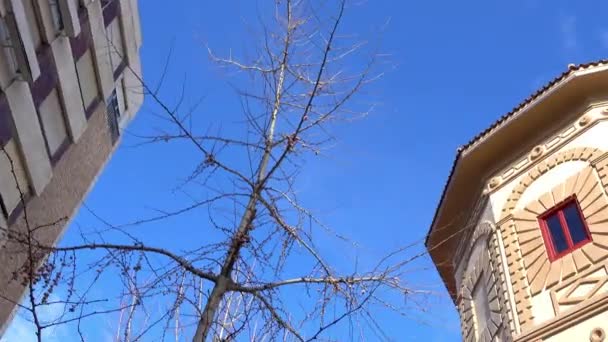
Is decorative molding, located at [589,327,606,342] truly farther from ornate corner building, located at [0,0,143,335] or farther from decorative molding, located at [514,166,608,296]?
ornate corner building, located at [0,0,143,335]

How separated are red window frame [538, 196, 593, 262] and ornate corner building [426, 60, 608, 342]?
0.6 inches

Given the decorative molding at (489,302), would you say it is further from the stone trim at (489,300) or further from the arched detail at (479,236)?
the arched detail at (479,236)

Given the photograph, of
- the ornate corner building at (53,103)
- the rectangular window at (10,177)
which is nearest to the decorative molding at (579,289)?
the ornate corner building at (53,103)

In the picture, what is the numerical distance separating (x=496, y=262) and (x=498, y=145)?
241cm

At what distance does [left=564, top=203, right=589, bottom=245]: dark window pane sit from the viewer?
31.8ft

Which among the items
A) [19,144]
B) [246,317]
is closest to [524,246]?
[246,317]

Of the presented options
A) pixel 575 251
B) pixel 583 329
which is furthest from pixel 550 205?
pixel 583 329

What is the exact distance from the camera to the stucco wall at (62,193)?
10.0 meters

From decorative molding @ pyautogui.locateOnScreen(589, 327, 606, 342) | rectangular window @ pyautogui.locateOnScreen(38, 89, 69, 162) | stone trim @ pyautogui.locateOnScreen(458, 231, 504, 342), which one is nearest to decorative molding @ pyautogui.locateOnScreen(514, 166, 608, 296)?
stone trim @ pyautogui.locateOnScreen(458, 231, 504, 342)

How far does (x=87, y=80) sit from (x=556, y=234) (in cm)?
887

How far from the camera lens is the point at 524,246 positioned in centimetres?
1040

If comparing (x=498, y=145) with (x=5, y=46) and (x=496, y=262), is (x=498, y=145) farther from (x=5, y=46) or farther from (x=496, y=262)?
(x=5, y=46)

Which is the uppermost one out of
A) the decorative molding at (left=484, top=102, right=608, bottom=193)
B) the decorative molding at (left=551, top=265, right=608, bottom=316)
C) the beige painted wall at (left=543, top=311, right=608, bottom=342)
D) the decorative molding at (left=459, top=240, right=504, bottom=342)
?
the decorative molding at (left=484, top=102, right=608, bottom=193)

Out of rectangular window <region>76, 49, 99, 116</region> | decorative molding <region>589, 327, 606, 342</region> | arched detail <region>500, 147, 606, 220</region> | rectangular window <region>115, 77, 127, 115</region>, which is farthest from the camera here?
rectangular window <region>115, 77, 127, 115</region>
